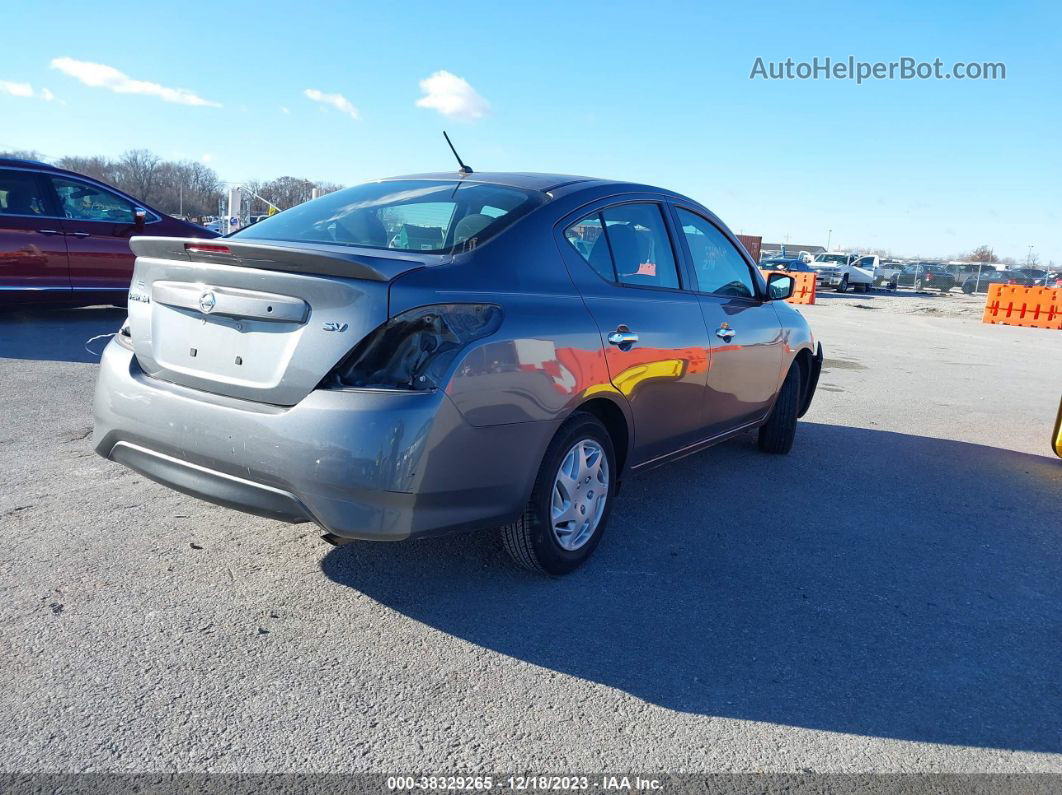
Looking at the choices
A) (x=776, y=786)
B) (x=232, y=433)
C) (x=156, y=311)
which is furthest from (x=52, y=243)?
(x=776, y=786)

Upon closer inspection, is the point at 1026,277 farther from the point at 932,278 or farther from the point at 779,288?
the point at 779,288

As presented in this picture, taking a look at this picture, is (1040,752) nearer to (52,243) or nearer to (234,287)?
(234,287)

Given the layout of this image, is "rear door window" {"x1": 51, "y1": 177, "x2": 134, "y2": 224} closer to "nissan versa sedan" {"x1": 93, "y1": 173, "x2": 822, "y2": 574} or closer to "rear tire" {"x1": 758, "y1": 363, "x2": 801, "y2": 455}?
"nissan versa sedan" {"x1": 93, "y1": 173, "x2": 822, "y2": 574}

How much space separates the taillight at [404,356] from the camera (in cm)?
274

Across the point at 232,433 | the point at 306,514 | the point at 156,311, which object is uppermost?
the point at 156,311

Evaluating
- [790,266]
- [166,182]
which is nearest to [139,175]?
[166,182]

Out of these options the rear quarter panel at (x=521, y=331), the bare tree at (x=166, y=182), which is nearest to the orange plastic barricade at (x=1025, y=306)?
the rear quarter panel at (x=521, y=331)

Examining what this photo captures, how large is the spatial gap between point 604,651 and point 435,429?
3.24 feet

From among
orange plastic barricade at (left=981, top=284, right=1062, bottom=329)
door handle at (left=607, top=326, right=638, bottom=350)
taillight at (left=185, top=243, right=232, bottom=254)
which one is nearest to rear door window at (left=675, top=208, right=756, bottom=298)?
door handle at (left=607, top=326, right=638, bottom=350)

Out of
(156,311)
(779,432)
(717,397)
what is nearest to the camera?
(156,311)

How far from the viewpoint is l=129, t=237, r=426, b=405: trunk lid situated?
8.97 ft

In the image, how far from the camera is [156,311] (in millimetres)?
3215

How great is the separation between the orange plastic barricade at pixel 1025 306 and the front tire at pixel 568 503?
21585 millimetres

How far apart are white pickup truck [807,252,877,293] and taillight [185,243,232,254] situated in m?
37.0
